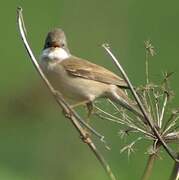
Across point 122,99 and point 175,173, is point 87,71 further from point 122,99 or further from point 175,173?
point 175,173

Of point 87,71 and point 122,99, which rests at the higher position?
point 87,71

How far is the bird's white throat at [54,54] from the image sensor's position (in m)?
5.57

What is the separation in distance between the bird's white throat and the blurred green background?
Result: 0.39 metres

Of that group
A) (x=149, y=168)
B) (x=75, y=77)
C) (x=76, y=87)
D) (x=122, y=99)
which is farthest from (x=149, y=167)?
(x=75, y=77)

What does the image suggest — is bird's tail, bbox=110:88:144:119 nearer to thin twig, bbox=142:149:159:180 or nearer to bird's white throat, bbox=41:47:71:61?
bird's white throat, bbox=41:47:71:61

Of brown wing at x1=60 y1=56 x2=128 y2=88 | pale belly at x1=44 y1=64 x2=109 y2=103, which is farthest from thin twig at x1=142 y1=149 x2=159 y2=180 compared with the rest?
brown wing at x1=60 y1=56 x2=128 y2=88

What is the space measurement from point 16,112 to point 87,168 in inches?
27.5

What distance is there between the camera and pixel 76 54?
875 centimetres

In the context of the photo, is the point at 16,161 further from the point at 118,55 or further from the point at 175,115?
the point at 175,115

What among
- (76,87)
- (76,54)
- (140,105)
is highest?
(76,54)

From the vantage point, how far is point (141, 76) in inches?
345

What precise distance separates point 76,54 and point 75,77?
3.08 m

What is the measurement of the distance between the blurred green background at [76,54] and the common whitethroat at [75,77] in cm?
40

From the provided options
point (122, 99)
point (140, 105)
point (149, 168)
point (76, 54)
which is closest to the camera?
point (149, 168)
